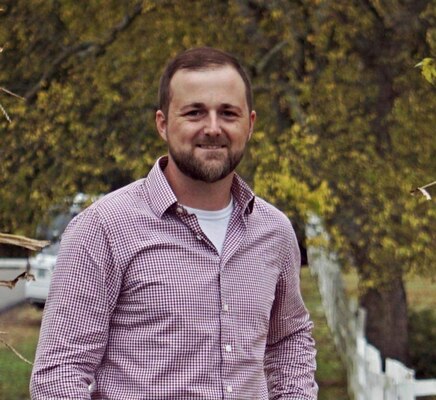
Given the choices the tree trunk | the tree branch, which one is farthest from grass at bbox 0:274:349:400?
the tree branch

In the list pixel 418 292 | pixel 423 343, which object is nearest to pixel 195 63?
pixel 423 343

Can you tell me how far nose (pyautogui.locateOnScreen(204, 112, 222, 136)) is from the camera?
290cm

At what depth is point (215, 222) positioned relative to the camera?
3064 mm

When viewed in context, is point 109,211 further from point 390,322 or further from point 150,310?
point 390,322

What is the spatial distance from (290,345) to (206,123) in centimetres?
69

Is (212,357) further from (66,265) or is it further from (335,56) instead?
(335,56)

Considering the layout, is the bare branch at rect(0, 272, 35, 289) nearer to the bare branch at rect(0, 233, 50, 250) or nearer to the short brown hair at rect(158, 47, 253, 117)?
the bare branch at rect(0, 233, 50, 250)

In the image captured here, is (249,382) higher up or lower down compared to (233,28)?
lower down

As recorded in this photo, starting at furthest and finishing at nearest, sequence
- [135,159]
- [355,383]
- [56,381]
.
→ [355,383]
[135,159]
[56,381]

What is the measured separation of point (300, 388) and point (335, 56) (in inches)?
357

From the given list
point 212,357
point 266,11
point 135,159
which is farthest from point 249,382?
point 266,11

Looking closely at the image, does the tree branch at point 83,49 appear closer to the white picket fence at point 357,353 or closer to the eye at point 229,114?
the white picket fence at point 357,353

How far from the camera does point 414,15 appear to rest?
1234 centimetres

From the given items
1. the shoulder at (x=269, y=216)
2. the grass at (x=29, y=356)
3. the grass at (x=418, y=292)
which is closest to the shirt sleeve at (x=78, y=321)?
the shoulder at (x=269, y=216)
